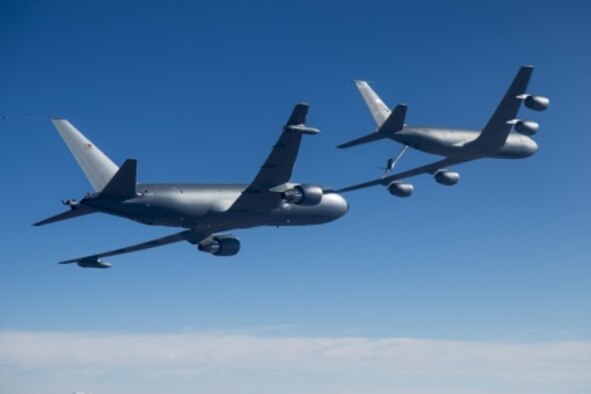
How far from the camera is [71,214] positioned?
205 feet

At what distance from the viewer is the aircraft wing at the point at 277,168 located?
59406 mm

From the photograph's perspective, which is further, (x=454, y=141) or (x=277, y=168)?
(x=454, y=141)

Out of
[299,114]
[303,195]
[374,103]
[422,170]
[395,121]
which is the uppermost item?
[374,103]

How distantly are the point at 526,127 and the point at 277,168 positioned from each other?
25957mm

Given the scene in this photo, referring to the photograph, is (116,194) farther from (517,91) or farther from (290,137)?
(517,91)

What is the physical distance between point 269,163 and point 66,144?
1660 centimetres

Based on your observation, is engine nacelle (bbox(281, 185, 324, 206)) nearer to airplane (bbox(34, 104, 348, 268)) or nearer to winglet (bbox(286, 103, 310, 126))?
airplane (bbox(34, 104, 348, 268))

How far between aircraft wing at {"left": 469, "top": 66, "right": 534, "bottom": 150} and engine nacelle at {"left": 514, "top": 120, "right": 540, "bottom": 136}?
0.93 metres

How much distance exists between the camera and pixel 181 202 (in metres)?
63.8

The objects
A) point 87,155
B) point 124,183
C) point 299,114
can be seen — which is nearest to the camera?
point 299,114

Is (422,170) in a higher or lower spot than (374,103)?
lower

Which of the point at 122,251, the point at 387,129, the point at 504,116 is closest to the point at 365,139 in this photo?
the point at 387,129

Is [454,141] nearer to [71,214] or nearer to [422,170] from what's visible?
[422,170]

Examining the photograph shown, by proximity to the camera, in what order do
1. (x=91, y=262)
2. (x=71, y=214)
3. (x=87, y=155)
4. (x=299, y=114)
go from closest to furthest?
(x=299, y=114)
(x=71, y=214)
(x=87, y=155)
(x=91, y=262)
